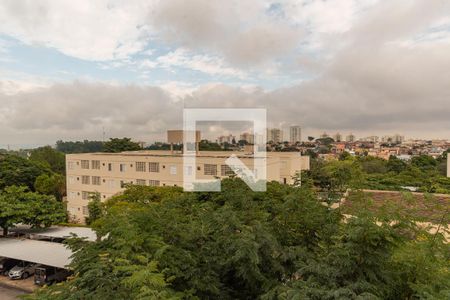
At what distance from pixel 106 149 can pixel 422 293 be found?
1999 inches

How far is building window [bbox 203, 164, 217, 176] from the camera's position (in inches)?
945

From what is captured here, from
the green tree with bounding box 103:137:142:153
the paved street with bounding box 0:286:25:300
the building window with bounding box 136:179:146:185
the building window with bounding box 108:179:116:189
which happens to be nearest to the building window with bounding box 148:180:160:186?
the building window with bounding box 136:179:146:185

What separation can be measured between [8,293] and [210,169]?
14.3 m

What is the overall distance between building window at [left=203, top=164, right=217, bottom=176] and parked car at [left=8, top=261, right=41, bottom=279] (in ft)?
41.3

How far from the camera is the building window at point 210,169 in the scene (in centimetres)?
2400

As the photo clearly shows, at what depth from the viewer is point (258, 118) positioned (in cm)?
1695

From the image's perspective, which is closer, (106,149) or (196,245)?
(196,245)

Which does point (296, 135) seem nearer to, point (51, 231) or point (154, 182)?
point (154, 182)

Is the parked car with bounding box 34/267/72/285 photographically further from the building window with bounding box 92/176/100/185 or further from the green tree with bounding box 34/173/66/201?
the green tree with bounding box 34/173/66/201

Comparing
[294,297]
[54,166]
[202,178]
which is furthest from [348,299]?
[54,166]

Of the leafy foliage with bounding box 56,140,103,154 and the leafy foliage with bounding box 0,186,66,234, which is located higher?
the leafy foliage with bounding box 56,140,103,154

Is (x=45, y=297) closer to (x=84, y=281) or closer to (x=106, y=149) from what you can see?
(x=84, y=281)

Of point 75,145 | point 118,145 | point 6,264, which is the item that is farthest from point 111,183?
point 75,145

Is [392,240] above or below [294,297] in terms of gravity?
above
